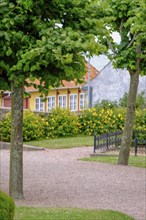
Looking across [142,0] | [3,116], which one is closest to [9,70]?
[142,0]

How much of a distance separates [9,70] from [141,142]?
1280 cm

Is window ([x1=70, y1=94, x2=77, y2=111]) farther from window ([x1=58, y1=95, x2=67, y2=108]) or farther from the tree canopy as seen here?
the tree canopy

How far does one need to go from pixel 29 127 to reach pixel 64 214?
17.5 m

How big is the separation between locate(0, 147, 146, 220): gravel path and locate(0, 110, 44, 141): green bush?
3926mm

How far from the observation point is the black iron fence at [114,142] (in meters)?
23.8

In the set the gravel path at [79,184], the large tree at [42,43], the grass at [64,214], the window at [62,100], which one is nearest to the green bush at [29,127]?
the gravel path at [79,184]

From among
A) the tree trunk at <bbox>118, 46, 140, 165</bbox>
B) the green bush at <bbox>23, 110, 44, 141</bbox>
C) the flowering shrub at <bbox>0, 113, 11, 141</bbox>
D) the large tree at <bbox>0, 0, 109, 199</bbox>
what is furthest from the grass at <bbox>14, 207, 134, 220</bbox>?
the green bush at <bbox>23, 110, 44, 141</bbox>

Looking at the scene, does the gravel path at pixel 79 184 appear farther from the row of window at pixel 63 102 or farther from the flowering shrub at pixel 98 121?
the row of window at pixel 63 102

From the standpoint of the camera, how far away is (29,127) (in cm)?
2795

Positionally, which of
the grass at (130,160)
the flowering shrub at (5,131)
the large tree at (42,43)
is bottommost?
the grass at (130,160)

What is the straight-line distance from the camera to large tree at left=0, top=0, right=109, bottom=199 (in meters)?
11.0

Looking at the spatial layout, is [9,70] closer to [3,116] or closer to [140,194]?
[140,194]

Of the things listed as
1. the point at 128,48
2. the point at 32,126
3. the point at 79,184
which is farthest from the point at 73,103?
the point at 79,184

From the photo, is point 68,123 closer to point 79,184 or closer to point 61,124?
point 61,124
